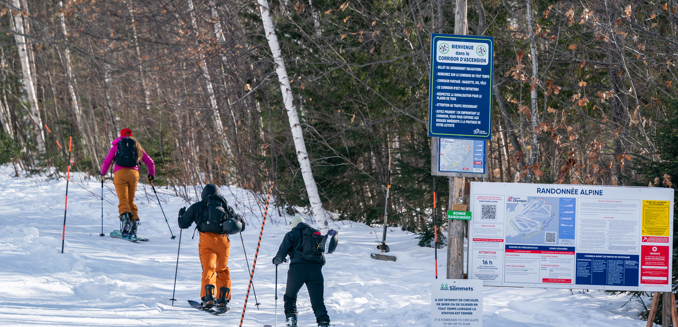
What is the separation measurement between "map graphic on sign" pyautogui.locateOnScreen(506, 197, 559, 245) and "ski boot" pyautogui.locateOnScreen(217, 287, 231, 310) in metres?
3.85

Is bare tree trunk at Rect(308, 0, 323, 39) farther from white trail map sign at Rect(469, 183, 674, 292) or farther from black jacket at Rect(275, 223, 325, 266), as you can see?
white trail map sign at Rect(469, 183, 674, 292)

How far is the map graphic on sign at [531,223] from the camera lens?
627 centimetres

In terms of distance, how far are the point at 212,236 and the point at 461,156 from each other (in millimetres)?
3579

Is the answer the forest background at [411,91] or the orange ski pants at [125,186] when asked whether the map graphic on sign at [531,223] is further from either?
the orange ski pants at [125,186]

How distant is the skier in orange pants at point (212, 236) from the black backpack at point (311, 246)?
3.88 feet

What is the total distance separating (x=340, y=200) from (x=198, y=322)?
27.0 ft

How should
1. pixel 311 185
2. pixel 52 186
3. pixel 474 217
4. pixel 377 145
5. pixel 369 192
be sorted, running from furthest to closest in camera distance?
pixel 52 186 < pixel 369 192 < pixel 377 145 < pixel 311 185 < pixel 474 217

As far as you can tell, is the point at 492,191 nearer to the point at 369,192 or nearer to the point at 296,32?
the point at 296,32

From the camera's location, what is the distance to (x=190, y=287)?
29.2ft

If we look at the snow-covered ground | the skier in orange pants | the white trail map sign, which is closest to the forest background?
the white trail map sign

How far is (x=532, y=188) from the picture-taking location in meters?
6.31

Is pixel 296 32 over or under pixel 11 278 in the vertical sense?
over

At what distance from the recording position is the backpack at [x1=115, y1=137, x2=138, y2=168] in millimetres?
11391

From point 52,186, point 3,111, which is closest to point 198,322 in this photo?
point 52,186
